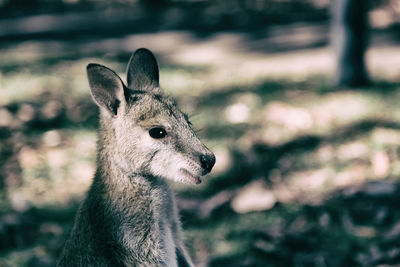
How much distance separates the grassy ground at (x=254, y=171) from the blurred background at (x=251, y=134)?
0.01m

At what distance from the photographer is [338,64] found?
227 inches

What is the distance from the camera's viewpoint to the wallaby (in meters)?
2.26

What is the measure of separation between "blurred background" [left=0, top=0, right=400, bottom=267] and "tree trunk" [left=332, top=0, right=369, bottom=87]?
0.6 inches

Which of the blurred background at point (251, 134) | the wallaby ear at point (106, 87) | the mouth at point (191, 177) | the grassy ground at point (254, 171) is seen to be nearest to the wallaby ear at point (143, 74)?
the wallaby ear at point (106, 87)

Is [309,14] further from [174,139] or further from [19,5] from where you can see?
[174,139]

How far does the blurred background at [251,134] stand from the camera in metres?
3.39

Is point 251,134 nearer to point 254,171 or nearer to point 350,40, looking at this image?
point 254,171

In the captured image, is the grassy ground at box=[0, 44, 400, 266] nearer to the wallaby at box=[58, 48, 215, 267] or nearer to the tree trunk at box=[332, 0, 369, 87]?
the tree trunk at box=[332, 0, 369, 87]

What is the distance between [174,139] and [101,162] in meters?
0.41

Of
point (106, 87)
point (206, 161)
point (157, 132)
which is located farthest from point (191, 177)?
point (106, 87)

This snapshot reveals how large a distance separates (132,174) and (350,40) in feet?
13.2

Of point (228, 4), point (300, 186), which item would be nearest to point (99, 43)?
point (228, 4)

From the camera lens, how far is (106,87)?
2258 millimetres

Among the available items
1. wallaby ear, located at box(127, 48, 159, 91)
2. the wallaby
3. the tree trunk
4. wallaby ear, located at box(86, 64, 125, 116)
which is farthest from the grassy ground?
wallaby ear, located at box(86, 64, 125, 116)
